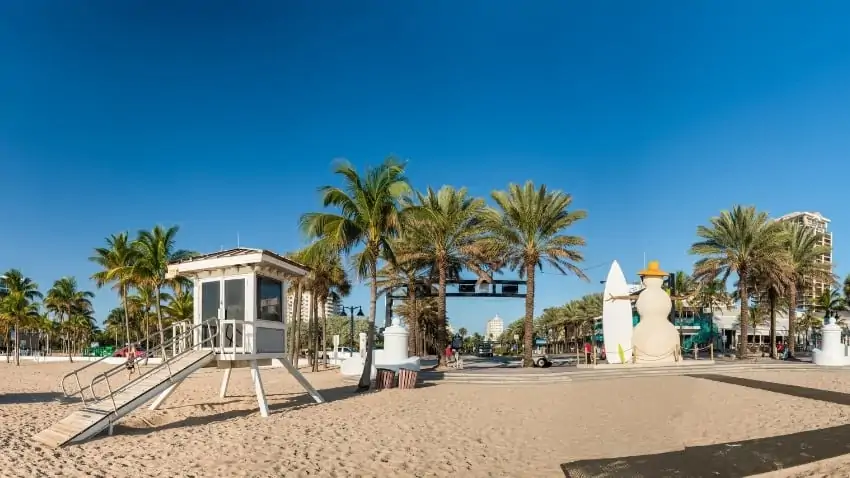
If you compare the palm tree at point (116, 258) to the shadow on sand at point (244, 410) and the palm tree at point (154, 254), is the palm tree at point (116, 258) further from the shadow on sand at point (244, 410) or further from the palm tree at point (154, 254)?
the shadow on sand at point (244, 410)

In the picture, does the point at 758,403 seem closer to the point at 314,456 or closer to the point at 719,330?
the point at 314,456

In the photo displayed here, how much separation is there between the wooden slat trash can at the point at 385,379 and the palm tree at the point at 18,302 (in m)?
44.1

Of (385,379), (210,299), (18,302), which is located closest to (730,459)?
(210,299)

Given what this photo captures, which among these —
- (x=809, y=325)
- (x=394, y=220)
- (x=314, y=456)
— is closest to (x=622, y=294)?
(x=394, y=220)

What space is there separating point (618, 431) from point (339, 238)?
11226 millimetres

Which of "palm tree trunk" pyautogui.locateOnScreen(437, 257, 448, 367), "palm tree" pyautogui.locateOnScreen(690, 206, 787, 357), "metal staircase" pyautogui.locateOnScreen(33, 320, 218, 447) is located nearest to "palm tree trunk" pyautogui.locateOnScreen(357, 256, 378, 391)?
"metal staircase" pyautogui.locateOnScreen(33, 320, 218, 447)

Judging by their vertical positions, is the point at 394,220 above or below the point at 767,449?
above

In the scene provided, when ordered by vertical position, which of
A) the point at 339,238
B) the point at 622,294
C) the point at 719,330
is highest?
the point at 339,238

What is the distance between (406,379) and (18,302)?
157 ft

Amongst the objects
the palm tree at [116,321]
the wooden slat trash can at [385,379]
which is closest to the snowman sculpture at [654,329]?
the wooden slat trash can at [385,379]

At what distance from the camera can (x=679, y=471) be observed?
813 centimetres

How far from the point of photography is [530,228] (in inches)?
1117

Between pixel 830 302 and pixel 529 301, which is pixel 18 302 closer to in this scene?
pixel 529 301

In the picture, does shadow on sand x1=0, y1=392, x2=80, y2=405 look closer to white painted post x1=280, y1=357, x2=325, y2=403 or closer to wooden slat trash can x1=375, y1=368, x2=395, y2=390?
white painted post x1=280, y1=357, x2=325, y2=403
